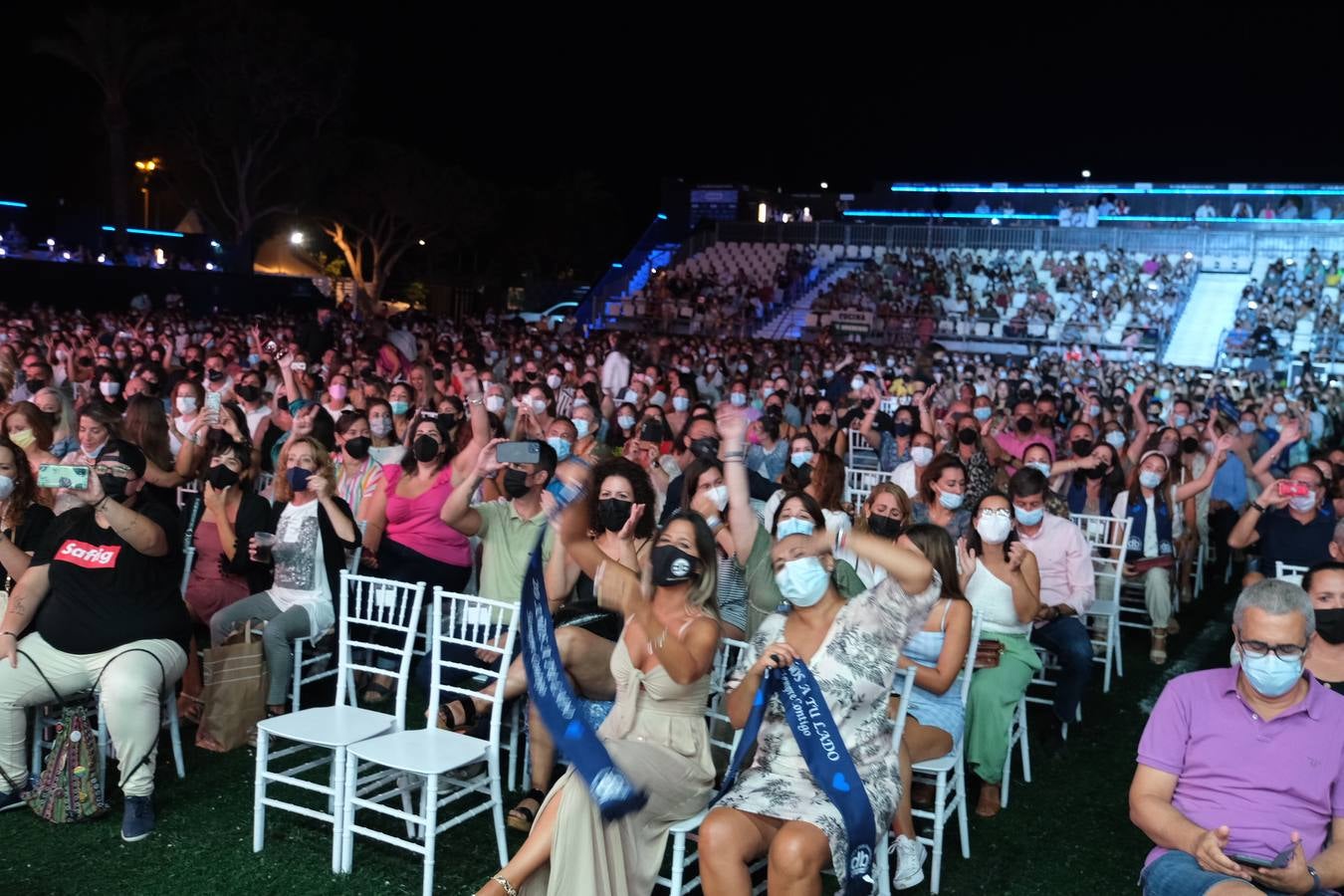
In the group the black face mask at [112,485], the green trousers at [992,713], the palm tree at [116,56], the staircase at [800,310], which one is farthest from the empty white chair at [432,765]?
the palm tree at [116,56]

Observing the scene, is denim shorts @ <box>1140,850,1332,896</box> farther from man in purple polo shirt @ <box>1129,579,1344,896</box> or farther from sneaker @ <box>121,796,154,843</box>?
sneaker @ <box>121,796,154,843</box>

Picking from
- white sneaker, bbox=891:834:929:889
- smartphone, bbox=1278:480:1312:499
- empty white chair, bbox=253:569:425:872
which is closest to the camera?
white sneaker, bbox=891:834:929:889

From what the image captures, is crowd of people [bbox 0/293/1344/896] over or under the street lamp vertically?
under

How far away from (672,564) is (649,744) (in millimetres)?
570

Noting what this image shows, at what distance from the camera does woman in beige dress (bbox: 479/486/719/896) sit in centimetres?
355

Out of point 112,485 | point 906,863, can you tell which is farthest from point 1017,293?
point 112,485

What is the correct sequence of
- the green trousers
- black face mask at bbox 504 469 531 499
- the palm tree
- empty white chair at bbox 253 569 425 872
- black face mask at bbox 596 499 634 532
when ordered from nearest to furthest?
empty white chair at bbox 253 569 425 872 < black face mask at bbox 596 499 634 532 < black face mask at bbox 504 469 531 499 < the green trousers < the palm tree

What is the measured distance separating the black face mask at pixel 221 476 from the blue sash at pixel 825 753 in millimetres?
3210

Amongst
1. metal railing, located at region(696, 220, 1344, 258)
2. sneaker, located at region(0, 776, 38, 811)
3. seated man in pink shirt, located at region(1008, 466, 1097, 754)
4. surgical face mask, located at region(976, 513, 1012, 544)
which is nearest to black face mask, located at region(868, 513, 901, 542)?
surgical face mask, located at region(976, 513, 1012, 544)

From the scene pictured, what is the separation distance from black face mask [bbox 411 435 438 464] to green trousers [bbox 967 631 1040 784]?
2813 mm

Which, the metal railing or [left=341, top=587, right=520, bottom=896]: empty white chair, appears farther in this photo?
the metal railing

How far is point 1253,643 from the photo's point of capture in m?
3.22

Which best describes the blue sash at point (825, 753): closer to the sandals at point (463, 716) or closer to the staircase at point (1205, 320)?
the sandals at point (463, 716)

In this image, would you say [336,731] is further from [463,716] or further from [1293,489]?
[1293,489]
